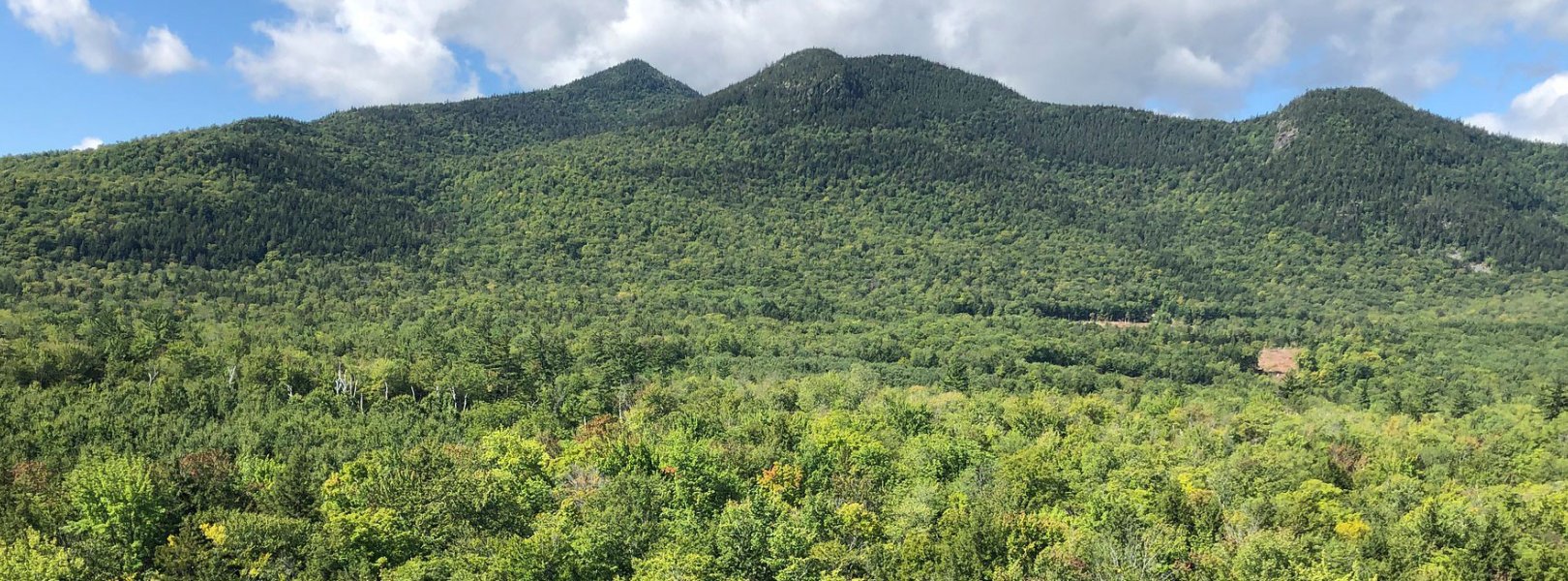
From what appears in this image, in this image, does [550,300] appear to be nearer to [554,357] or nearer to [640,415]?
[554,357]

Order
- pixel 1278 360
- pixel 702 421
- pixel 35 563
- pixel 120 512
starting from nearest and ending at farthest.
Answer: pixel 35 563 < pixel 120 512 < pixel 702 421 < pixel 1278 360

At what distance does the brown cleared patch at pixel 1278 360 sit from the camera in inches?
5640

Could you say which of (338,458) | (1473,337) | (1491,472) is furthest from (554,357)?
(1473,337)

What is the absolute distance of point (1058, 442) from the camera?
242 feet

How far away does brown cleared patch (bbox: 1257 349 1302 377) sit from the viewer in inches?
5640

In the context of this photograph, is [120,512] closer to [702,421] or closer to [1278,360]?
[702,421]

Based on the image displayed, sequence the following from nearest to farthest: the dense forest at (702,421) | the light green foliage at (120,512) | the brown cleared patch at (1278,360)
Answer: the dense forest at (702,421) → the light green foliage at (120,512) → the brown cleared patch at (1278,360)

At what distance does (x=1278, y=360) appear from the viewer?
5876 inches

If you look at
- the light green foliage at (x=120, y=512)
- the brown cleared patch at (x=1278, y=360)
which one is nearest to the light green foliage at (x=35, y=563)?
the light green foliage at (x=120, y=512)

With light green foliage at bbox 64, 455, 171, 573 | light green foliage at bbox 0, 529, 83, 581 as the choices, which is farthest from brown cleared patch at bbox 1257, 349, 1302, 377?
light green foliage at bbox 0, 529, 83, 581

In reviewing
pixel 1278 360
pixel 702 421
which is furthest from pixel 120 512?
pixel 1278 360

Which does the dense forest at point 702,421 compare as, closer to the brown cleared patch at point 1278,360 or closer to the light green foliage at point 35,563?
the light green foliage at point 35,563

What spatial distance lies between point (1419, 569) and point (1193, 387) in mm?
92793

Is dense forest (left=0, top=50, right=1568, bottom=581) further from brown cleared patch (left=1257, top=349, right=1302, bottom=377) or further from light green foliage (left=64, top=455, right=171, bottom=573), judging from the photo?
brown cleared patch (left=1257, top=349, right=1302, bottom=377)
